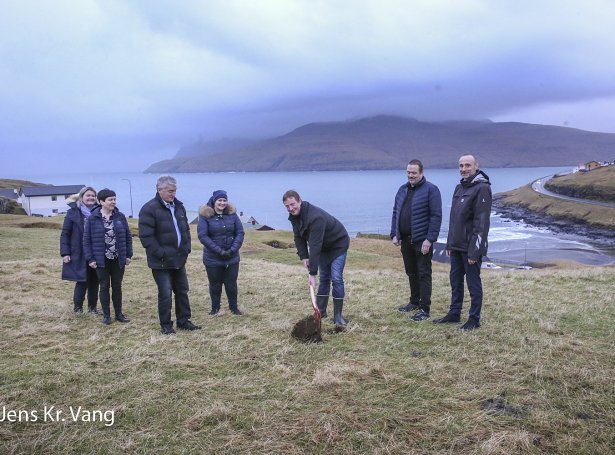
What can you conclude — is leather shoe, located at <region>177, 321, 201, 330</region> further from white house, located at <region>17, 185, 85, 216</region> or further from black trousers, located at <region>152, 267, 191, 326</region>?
white house, located at <region>17, 185, 85, 216</region>

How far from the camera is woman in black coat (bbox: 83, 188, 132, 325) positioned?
822 centimetres

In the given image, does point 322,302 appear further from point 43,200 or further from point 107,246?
point 43,200

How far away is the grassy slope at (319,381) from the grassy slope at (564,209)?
77.0 metres

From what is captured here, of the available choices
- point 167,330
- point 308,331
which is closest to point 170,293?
point 167,330

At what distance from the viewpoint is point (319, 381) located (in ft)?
17.4

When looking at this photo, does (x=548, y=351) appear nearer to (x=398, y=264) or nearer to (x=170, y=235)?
(x=170, y=235)

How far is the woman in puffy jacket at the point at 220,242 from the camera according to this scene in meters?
8.69

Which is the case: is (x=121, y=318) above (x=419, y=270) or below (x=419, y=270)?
below

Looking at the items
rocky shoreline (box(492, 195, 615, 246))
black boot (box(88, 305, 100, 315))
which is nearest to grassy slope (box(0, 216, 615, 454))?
black boot (box(88, 305, 100, 315))

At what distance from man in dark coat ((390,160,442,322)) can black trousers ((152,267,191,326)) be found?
385cm

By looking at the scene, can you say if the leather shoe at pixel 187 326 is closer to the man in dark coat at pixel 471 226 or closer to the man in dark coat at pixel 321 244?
the man in dark coat at pixel 321 244

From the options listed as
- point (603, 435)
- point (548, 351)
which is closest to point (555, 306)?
point (548, 351)

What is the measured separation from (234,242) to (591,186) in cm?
10686

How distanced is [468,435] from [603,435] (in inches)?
46.7
